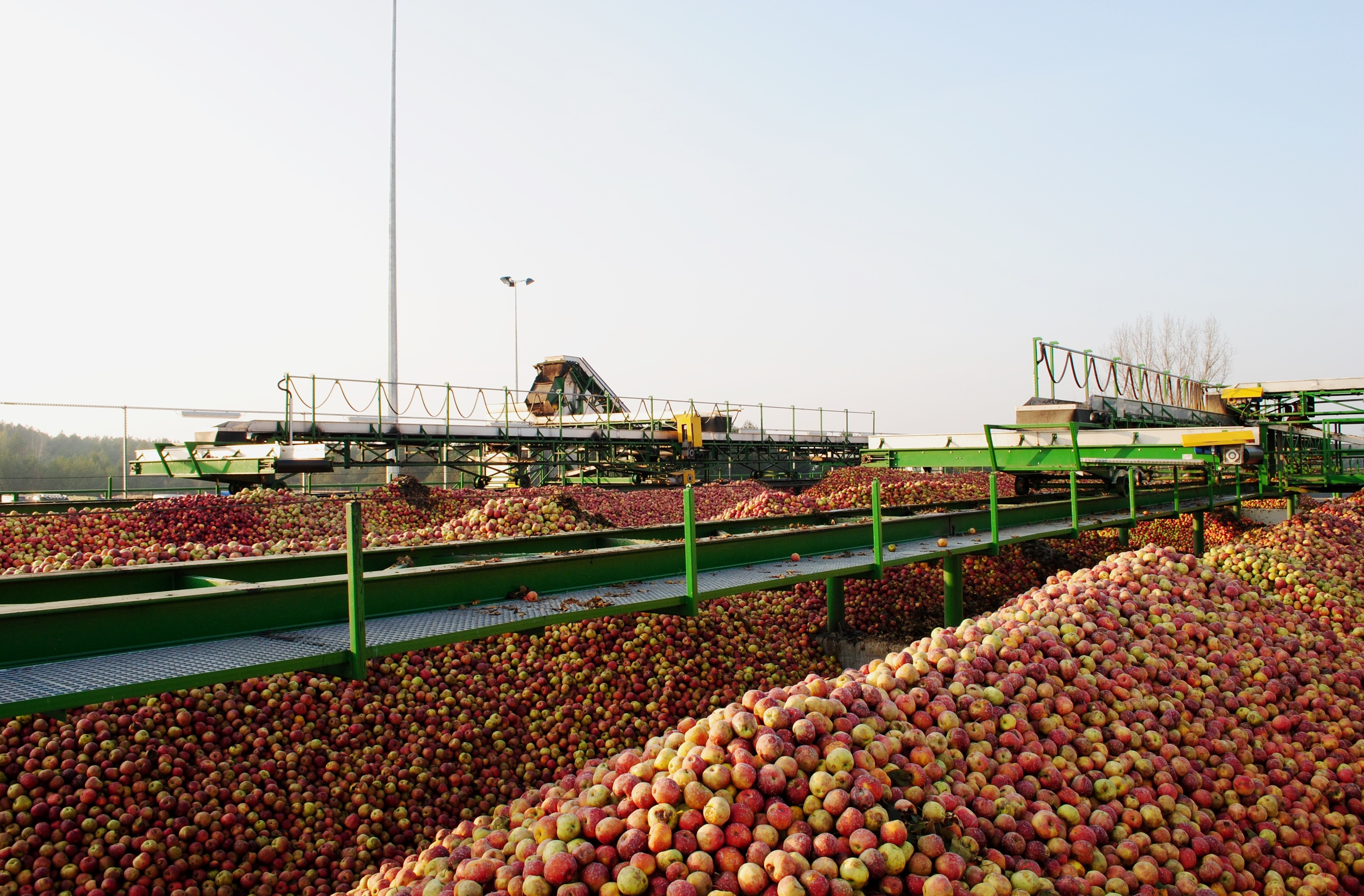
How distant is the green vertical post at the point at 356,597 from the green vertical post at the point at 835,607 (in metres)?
5.49

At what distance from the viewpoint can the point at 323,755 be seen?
4.86m

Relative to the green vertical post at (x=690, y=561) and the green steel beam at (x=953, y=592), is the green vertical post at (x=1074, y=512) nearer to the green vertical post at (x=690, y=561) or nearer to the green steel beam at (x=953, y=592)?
the green steel beam at (x=953, y=592)

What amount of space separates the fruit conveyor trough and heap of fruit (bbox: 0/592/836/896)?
1.15m

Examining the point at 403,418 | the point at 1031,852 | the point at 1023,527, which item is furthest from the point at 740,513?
the point at 403,418

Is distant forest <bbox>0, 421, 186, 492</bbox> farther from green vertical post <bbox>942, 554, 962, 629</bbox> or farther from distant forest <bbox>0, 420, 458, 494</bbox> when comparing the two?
green vertical post <bbox>942, 554, 962, 629</bbox>

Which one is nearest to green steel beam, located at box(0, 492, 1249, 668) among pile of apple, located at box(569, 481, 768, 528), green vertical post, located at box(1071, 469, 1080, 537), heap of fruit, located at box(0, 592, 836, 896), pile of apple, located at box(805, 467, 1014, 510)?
heap of fruit, located at box(0, 592, 836, 896)

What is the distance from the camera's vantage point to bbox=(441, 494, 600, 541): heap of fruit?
7.84 m

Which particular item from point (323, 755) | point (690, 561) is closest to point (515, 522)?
point (323, 755)

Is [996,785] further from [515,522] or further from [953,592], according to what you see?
[515,522]

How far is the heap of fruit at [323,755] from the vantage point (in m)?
3.85

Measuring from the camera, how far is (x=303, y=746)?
482 centimetres

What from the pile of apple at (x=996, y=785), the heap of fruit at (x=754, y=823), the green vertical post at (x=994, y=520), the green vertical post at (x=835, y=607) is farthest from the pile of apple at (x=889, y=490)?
the heap of fruit at (x=754, y=823)

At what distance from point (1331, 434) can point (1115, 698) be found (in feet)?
60.7

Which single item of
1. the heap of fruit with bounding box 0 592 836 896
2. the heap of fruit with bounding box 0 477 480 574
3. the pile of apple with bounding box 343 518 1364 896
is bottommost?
the heap of fruit with bounding box 0 592 836 896
